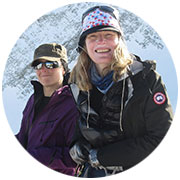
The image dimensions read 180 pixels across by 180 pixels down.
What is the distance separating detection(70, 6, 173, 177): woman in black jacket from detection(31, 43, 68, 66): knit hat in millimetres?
178

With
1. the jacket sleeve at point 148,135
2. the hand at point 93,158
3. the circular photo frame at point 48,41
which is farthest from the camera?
the circular photo frame at point 48,41

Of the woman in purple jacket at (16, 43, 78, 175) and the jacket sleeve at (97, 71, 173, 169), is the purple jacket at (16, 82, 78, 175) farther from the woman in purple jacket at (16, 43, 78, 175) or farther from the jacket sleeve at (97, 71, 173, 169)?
the jacket sleeve at (97, 71, 173, 169)

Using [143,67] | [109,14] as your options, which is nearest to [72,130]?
[143,67]

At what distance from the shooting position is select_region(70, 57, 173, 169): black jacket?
2.19 m

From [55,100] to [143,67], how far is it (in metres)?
0.71

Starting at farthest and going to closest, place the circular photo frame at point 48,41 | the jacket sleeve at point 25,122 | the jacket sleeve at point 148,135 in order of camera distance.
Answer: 1. the jacket sleeve at point 25,122
2. the circular photo frame at point 48,41
3. the jacket sleeve at point 148,135

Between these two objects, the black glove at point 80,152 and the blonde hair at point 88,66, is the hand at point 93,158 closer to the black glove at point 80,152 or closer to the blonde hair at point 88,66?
the black glove at point 80,152

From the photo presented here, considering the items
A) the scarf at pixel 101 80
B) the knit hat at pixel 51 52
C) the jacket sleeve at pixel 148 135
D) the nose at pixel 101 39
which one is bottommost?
the jacket sleeve at pixel 148 135

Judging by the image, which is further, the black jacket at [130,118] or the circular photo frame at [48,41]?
the circular photo frame at [48,41]

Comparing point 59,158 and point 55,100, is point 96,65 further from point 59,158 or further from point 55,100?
point 59,158

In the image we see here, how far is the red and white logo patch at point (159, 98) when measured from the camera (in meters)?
2.19

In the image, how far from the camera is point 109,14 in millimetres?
2258

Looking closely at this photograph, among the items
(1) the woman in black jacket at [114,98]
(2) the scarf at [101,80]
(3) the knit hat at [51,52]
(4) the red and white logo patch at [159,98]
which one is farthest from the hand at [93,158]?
(3) the knit hat at [51,52]

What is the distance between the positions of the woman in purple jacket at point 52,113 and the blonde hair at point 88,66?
0.42 feet
